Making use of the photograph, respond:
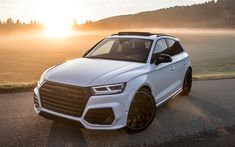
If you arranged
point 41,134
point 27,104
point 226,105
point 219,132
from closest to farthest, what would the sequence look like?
point 41,134 < point 219,132 < point 27,104 < point 226,105

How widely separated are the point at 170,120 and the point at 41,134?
2.63 metres

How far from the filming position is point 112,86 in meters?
5.83

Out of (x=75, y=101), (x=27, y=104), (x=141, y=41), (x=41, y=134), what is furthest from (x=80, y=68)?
(x=27, y=104)

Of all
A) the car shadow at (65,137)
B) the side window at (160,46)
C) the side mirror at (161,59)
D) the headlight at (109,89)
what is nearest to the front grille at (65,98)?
the headlight at (109,89)

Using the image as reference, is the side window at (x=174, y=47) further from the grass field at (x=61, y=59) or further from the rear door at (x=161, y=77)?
the grass field at (x=61, y=59)

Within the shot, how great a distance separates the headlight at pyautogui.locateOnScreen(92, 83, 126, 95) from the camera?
5712 millimetres

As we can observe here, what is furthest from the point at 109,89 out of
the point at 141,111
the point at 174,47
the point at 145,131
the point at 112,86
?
the point at 174,47

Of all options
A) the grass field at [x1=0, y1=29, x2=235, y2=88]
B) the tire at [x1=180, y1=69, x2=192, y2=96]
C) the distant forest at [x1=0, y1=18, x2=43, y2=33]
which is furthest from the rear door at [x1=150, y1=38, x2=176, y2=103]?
the distant forest at [x1=0, y1=18, x2=43, y2=33]

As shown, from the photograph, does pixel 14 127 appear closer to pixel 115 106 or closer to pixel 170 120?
pixel 115 106

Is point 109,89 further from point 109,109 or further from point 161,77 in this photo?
point 161,77

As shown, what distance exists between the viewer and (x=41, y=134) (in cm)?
615

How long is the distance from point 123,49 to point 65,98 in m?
2.23

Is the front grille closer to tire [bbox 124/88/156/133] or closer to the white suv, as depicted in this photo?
the white suv

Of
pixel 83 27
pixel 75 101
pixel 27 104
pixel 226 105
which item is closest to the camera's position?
pixel 75 101
